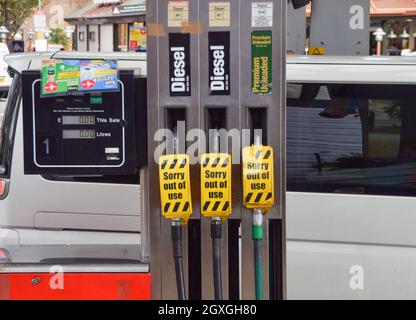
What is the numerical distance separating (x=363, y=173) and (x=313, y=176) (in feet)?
0.89

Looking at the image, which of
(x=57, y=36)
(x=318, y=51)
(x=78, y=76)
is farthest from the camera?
(x=57, y=36)

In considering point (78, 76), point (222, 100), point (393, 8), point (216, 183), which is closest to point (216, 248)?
point (216, 183)

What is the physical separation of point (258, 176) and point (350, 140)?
4.82ft

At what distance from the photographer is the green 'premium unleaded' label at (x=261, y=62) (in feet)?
8.39

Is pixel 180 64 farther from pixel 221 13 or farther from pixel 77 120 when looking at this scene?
pixel 77 120

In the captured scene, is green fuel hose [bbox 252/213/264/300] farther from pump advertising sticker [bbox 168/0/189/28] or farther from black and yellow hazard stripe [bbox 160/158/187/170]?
pump advertising sticker [bbox 168/0/189/28]

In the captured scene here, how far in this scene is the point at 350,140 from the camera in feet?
12.6

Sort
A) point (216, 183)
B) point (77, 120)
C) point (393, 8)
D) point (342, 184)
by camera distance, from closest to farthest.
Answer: point (216, 183) → point (77, 120) → point (342, 184) → point (393, 8)

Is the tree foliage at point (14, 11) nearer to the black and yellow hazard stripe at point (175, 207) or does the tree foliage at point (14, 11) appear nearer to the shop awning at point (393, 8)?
the shop awning at point (393, 8)

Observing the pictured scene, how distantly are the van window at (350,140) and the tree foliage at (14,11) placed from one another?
115 ft

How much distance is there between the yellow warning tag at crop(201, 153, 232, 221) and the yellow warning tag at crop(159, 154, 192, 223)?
58mm

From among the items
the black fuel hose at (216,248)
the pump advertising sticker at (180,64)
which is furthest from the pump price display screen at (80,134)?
the black fuel hose at (216,248)
